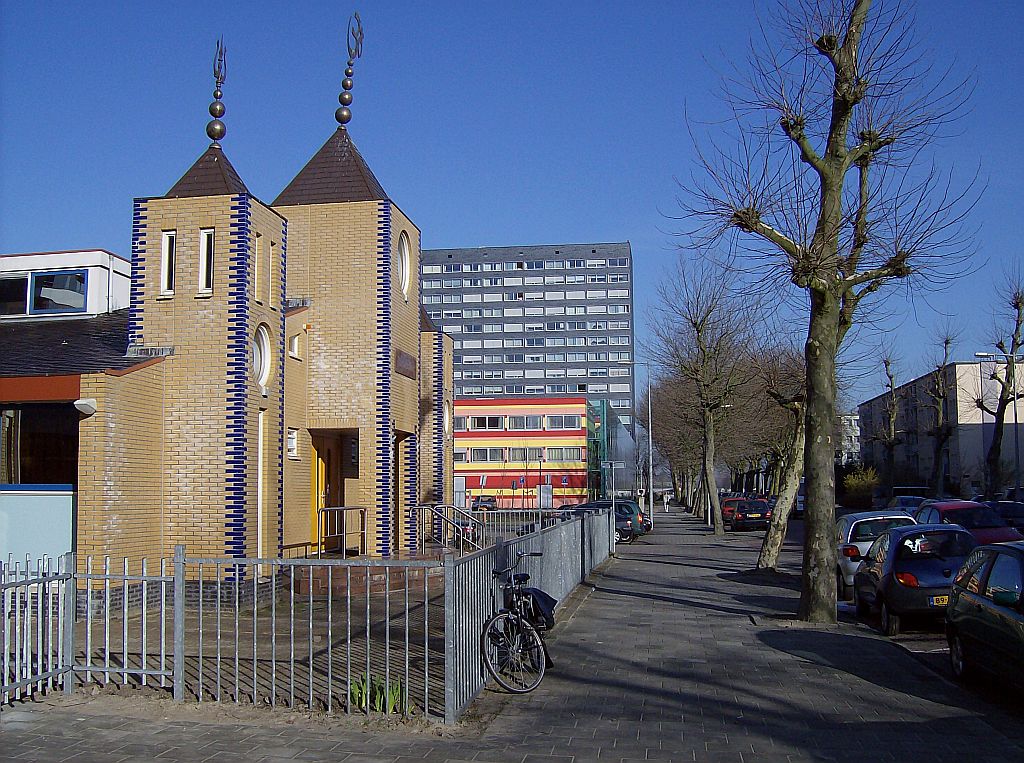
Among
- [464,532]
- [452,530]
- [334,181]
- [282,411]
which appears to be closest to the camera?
[282,411]

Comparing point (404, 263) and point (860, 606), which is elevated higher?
point (404, 263)

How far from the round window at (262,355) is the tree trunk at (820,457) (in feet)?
29.1

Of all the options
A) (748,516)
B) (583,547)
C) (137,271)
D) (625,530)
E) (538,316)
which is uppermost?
(538,316)

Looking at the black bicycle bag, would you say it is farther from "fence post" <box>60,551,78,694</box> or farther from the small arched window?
the small arched window

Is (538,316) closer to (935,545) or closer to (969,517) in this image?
(969,517)

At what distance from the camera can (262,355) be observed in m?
17.1

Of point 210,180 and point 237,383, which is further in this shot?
point 210,180

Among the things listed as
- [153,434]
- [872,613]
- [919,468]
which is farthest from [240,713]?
[919,468]

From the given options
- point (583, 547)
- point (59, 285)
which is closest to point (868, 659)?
point (583, 547)

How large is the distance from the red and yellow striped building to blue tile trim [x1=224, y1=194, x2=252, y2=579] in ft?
180

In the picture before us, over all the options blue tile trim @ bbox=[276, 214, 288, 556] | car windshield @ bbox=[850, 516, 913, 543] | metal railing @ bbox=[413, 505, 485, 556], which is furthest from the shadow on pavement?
metal railing @ bbox=[413, 505, 485, 556]

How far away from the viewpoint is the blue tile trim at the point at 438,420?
25266 millimetres

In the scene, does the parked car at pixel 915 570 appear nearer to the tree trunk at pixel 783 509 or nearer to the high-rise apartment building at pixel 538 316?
the tree trunk at pixel 783 509

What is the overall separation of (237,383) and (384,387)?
155 inches
